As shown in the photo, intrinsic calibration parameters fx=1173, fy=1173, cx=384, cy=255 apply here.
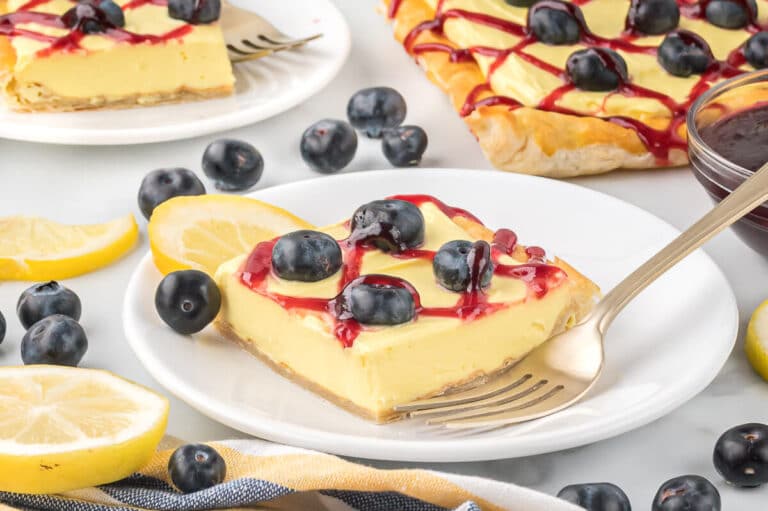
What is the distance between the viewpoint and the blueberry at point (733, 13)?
3260 millimetres

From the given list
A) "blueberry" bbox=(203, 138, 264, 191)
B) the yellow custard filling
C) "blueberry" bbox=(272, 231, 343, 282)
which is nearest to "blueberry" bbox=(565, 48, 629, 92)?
the yellow custard filling

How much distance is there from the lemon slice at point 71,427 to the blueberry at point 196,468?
5 centimetres

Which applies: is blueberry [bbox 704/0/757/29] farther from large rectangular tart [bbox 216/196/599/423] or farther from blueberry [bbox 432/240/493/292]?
blueberry [bbox 432/240/493/292]

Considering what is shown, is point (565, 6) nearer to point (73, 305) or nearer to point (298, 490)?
point (73, 305)

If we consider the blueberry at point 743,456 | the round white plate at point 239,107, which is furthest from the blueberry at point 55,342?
the blueberry at point 743,456

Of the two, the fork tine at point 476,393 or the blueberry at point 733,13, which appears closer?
the fork tine at point 476,393

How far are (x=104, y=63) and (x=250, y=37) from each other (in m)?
0.46

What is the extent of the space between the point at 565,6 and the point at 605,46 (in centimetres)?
15

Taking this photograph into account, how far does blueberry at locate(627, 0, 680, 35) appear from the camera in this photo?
3.21m

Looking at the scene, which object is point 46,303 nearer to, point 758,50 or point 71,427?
point 71,427

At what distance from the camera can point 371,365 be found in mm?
1977

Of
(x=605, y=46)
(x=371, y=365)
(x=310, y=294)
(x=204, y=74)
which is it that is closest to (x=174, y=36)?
(x=204, y=74)

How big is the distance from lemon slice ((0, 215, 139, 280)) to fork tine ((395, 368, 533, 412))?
92 centimetres

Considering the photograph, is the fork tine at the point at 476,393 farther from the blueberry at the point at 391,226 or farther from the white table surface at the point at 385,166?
the blueberry at the point at 391,226
